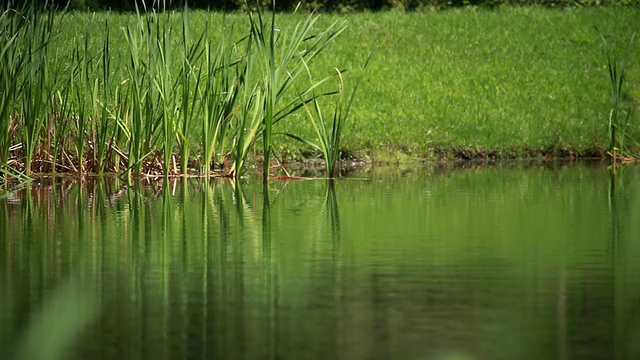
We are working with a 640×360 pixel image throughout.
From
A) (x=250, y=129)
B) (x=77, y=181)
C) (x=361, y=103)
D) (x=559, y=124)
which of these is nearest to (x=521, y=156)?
(x=559, y=124)

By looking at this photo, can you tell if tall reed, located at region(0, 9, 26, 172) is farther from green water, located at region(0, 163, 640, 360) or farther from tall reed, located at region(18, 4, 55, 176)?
green water, located at region(0, 163, 640, 360)

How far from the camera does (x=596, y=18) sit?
2080 cm

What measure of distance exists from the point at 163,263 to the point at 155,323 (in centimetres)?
148

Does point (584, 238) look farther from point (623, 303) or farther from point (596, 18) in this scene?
point (596, 18)

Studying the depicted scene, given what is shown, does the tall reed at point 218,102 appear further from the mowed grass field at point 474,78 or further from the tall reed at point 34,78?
the mowed grass field at point 474,78

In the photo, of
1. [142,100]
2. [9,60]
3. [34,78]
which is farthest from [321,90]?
[9,60]

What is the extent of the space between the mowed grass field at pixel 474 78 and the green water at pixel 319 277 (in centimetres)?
588

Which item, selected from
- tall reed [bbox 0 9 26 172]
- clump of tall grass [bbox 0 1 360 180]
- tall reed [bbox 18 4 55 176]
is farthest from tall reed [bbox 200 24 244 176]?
tall reed [bbox 0 9 26 172]

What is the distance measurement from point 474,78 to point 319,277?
13.1m

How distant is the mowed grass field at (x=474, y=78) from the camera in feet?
50.3

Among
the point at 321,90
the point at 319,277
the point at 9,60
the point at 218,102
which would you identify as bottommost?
the point at 319,277

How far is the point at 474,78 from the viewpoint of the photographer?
1777cm

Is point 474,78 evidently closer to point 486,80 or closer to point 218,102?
point 486,80

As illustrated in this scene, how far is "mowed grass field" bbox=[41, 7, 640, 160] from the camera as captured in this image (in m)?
15.3
